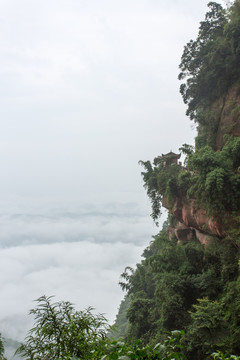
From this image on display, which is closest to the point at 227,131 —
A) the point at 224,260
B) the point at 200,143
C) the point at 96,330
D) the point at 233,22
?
the point at 200,143

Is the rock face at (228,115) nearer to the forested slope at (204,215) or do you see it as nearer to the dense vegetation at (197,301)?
the forested slope at (204,215)

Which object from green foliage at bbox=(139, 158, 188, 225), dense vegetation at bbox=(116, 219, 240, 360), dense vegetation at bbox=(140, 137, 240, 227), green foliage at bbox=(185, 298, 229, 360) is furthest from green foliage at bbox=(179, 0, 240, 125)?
green foliage at bbox=(185, 298, 229, 360)

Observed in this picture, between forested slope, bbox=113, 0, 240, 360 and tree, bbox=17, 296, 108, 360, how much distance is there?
8.06m

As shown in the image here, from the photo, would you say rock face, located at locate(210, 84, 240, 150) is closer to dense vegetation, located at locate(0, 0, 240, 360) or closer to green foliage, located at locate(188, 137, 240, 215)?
dense vegetation, located at locate(0, 0, 240, 360)

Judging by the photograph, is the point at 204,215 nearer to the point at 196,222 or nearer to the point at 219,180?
the point at 196,222

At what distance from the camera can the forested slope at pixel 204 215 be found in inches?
462

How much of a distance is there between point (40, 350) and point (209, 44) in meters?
24.6

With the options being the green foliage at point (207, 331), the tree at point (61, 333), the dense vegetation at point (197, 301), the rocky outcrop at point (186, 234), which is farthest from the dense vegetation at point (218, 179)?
the tree at point (61, 333)

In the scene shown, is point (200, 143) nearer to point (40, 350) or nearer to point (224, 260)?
point (224, 260)

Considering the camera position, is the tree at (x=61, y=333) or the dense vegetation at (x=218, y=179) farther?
the dense vegetation at (x=218, y=179)

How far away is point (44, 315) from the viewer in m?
4.41

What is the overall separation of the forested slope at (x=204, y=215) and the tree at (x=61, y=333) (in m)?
8.06

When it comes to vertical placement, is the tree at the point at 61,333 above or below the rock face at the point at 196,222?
below

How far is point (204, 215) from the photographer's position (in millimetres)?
17578
